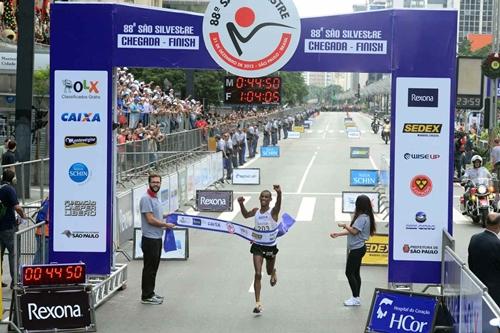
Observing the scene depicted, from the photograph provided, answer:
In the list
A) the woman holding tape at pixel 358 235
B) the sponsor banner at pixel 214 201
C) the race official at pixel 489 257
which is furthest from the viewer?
the sponsor banner at pixel 214 201

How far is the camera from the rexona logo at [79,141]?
13.3m

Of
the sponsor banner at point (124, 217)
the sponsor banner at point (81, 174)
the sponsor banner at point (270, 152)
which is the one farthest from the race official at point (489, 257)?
the sponsor banner at point (270, 152)

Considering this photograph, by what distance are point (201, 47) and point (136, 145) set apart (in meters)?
15.3

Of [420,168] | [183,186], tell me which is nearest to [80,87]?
[420,168]

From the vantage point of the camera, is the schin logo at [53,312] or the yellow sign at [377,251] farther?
the yellow sign at [377,251]

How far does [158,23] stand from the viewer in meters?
13.1

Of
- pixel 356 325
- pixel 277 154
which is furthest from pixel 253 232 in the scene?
pixel 277 154

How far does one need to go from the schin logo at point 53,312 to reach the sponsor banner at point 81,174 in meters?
1.76

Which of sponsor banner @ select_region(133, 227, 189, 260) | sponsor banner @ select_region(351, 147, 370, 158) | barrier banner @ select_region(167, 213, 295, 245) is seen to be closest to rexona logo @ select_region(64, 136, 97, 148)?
barrier banner @ select_region(167, 213, 295, 245)

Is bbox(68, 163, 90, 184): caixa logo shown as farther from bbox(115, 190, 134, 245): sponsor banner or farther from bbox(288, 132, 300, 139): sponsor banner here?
bbox(288, 132, 300, 139): sponsor banner

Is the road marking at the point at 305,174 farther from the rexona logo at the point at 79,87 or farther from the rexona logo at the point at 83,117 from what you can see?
the rexona logo at the point at 79,87

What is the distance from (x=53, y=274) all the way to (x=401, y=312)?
452cm

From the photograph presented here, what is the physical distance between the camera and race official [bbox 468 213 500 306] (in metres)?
10.3

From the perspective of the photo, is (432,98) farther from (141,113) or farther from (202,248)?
(141,113)
